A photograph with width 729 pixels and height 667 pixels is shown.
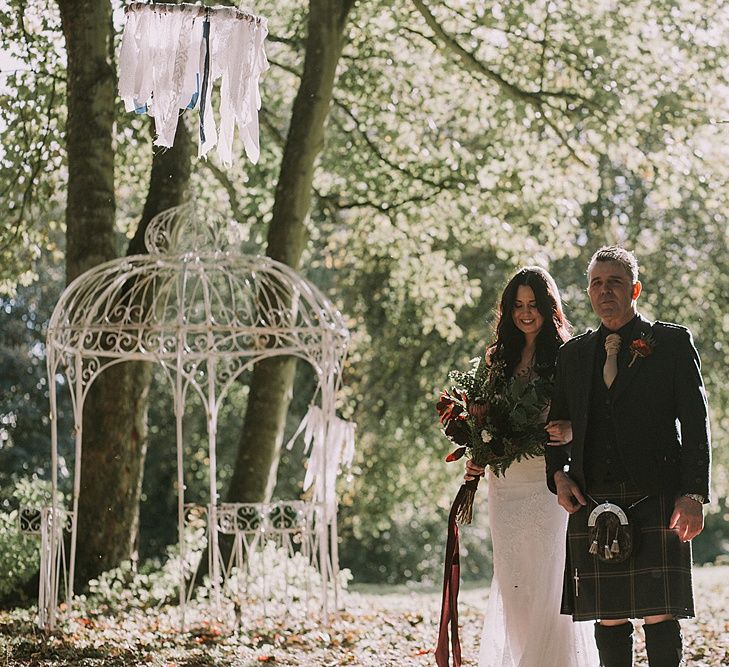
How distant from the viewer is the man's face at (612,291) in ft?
15.2

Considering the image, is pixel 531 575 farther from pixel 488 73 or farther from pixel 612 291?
pixel 488 73

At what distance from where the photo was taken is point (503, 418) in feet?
17.3

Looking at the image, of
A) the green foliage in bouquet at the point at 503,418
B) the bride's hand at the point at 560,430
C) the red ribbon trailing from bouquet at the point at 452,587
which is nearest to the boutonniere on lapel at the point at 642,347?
the bride's hand at the point at 560,430

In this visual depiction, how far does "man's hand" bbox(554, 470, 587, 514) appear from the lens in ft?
15.2

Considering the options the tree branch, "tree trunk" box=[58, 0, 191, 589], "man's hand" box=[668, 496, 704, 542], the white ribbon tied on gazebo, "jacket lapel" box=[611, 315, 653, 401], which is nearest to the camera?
"man's hand" box=[668, 496, 704, 542]

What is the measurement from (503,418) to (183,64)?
2870 mm

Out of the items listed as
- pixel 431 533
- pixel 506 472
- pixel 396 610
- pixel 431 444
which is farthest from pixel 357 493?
pixel 506 472

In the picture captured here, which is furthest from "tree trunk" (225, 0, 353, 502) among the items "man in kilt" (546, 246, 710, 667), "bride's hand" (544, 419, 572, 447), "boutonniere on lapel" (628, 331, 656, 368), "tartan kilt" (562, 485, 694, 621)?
"boutonniere on lapel" (628, 331, 656, 368)

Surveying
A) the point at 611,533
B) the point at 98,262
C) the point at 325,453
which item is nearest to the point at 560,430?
the point at 611,533

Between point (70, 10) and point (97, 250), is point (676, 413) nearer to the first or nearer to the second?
point (97, 250)

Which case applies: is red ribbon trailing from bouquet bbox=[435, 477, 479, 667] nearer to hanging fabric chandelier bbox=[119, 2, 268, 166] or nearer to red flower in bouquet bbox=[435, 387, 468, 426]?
red flower in bouquet bbox=[435, 387, 468, 426]

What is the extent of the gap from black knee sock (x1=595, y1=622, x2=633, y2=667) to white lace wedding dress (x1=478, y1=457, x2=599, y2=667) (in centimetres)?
61

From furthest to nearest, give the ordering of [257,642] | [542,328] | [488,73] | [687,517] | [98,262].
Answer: [488,73] → [98,262] → [257,642] → [542,328] → [687,517]

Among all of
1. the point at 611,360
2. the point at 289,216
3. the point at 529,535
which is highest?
the point at 289,216
